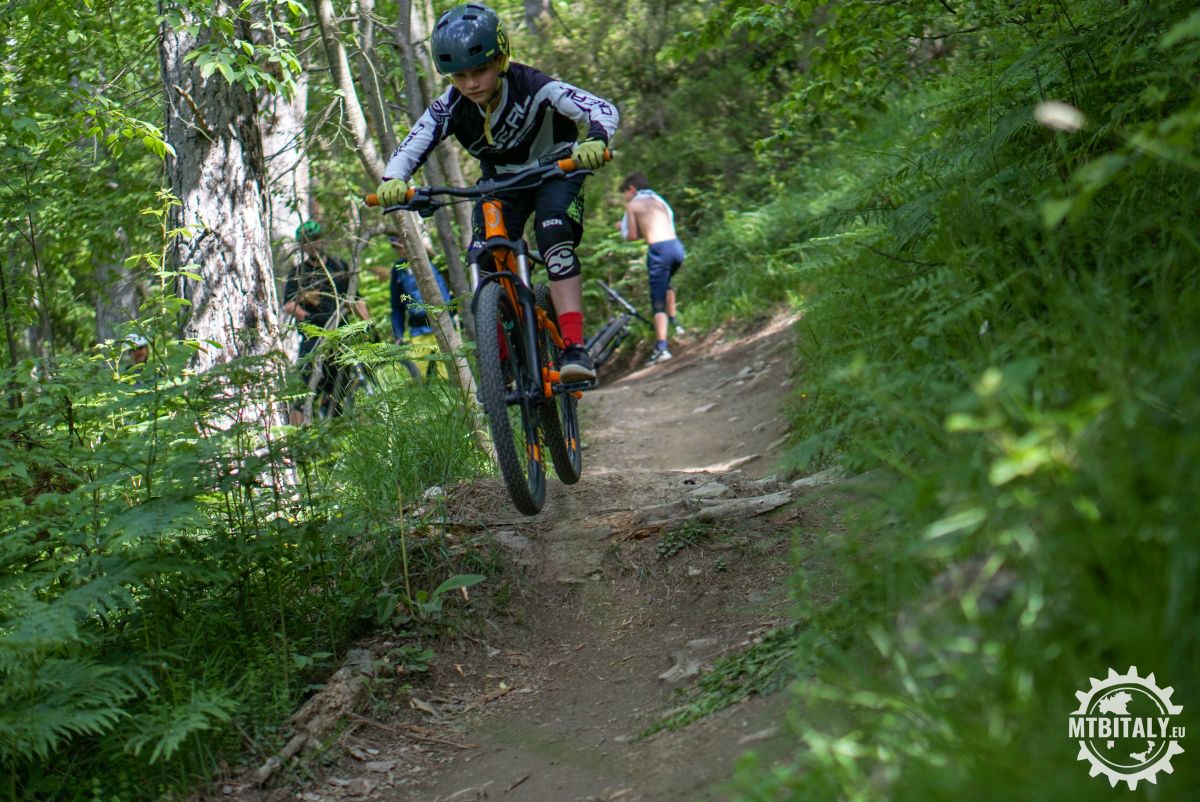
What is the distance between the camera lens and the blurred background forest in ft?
6.40

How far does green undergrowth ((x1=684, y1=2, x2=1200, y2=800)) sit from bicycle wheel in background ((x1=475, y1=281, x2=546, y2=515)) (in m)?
1.66

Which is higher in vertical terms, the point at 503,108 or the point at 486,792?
the point at 503,108

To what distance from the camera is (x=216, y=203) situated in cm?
676

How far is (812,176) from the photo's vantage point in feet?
51.5

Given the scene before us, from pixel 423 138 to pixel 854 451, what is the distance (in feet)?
10.2

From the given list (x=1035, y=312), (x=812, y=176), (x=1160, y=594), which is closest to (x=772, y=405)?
(x=1035, y=312)

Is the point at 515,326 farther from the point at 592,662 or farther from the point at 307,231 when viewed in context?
the point at 307,231

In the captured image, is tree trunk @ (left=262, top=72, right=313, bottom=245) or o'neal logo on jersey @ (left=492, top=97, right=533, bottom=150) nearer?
o'neal logo on jersey @ (left=492, top=97, right=533, bottom=150)

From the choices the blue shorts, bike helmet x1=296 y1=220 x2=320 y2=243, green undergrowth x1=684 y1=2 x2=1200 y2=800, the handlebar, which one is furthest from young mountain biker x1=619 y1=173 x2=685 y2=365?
green undergrowth x1=684 y1=2 x2=1200 y2=800

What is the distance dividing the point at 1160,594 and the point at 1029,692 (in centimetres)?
31

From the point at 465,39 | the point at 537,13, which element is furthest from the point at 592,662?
the point at 537,13

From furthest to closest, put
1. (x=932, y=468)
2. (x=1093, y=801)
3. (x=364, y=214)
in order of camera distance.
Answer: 1. (x=364, y=214)
2. (x=932, y=468)
3. (x=1093, y=801)

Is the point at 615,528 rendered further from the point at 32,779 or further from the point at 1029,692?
the point at 1029,692

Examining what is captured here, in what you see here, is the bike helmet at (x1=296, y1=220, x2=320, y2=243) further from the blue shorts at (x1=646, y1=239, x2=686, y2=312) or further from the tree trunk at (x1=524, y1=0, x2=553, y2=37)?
the tree trunk at (x1=524, y1=0, x2=553, y2=37)
